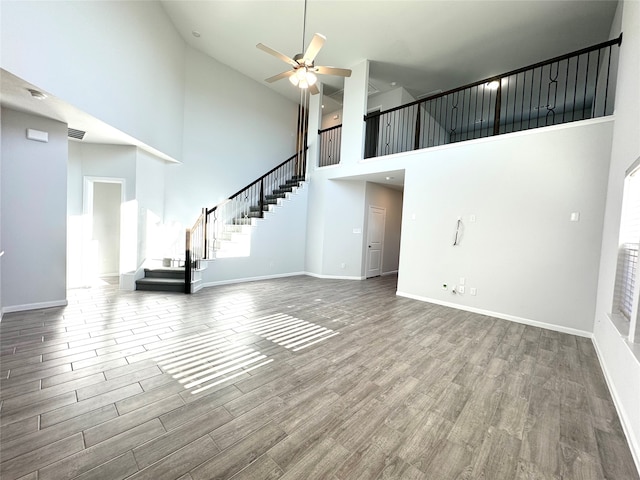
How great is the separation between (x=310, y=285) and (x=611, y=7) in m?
7.19

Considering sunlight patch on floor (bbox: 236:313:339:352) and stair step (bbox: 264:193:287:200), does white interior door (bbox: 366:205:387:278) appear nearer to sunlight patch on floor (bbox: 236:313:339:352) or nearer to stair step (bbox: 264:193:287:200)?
stair step (bbox: 264:193:287:200)

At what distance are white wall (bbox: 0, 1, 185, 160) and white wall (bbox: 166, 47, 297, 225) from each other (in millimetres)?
398

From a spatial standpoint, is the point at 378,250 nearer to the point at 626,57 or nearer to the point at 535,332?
the point at 535,332

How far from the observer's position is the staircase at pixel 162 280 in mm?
5266

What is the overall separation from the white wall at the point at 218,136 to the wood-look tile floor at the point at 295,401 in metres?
3.61

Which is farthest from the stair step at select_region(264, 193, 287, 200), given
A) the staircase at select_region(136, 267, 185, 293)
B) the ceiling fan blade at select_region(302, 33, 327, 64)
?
the ceiling fan blade at select_region(302, 33, 327, 64)

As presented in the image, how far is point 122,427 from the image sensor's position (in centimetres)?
180

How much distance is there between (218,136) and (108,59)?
3.15 metres

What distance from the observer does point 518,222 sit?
4301 mm

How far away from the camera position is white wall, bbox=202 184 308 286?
20.0 ft

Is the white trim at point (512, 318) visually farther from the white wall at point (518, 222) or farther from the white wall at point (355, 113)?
the white wall at point (355, 113)

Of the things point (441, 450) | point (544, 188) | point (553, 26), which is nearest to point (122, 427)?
point (441, 450)

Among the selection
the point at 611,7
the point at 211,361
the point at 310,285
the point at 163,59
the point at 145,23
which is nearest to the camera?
the point at 211,361

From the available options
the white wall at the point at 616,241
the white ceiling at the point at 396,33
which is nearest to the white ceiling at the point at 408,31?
the white ceiling at the point at 396,33
